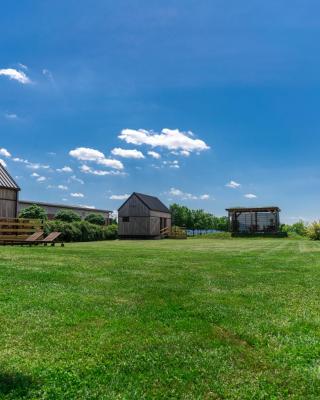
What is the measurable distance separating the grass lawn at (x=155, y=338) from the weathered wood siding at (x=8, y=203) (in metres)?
18.2

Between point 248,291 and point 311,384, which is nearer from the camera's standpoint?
point 311,384

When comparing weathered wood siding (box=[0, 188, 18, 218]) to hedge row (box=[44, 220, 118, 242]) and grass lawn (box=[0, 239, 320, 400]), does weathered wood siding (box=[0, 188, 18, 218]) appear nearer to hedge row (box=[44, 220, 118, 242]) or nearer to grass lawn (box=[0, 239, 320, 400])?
hedge row (box=[44, 220, 118, 242])

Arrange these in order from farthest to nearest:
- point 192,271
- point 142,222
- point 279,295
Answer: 1. point 142,222
2. point 192,271
3. point 279,295

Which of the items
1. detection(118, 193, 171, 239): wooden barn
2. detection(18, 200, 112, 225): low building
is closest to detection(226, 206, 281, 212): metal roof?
detection(118, 193, 171, 239): wooden barn

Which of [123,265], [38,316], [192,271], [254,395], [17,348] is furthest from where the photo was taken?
[123,265]

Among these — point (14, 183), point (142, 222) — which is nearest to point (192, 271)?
point (14, 183)

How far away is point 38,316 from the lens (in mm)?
5906

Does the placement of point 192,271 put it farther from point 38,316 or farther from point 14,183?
point 14,183

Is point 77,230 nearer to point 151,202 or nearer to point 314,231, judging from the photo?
point 151,202

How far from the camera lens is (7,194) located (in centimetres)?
2630

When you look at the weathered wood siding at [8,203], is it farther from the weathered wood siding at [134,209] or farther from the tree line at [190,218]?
the tree line at [190,218]

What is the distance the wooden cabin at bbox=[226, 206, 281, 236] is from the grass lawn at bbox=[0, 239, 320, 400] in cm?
4285

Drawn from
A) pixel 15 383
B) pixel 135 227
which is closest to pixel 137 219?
pixel 135 227

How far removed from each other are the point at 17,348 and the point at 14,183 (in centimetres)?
2397
